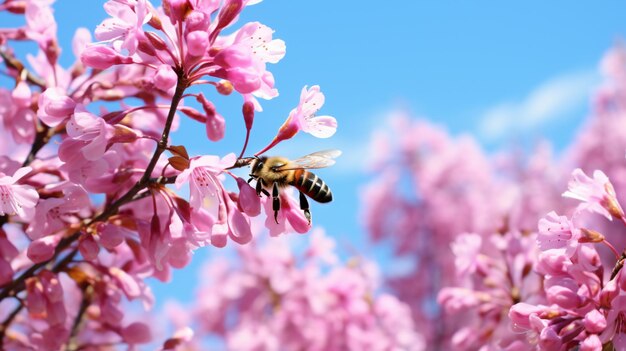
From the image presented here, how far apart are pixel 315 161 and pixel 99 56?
0.77 m

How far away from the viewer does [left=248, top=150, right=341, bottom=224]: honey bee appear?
2.17m

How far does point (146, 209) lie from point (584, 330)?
61.0 inches

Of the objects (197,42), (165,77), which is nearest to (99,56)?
(165,77)

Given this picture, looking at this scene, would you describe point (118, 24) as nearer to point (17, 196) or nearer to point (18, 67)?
point (17, 196)

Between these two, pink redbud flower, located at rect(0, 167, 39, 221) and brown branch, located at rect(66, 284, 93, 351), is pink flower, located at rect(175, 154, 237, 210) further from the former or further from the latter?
brown branch, located at rect(66, 284, 93, 351)

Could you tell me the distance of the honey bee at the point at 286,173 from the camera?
217 cm

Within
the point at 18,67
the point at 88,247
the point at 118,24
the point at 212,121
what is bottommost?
the point at 88,247

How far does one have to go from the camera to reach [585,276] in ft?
6.56

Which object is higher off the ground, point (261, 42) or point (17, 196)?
point (261, 42)

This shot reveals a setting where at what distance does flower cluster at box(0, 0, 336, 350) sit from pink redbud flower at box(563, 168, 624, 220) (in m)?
0.83

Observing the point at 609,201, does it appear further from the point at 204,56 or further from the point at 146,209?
the point at 146,209

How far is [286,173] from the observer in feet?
7.34

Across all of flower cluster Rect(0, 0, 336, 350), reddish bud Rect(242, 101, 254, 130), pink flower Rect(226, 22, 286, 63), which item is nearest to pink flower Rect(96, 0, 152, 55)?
flower cluster Rect(0, 0, 336, 350)

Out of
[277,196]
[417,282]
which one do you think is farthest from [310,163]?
[417,282]
